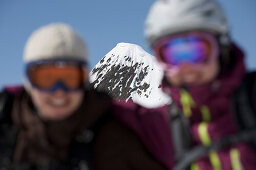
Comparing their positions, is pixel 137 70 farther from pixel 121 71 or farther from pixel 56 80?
pixel 56 80

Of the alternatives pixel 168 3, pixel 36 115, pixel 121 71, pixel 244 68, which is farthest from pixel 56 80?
pixel 121 71

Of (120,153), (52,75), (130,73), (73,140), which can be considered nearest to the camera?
(52,75)

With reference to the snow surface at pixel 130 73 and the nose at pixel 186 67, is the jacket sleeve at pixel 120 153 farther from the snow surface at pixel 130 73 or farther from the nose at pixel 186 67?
the snow surface at pixel 130 73

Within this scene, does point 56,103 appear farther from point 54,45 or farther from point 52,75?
point 54,45

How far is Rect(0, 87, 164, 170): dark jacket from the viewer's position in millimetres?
3744

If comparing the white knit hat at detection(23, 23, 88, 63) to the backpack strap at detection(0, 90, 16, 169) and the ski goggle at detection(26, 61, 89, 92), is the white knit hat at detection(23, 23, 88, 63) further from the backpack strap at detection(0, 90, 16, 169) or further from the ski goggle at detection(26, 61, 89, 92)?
the backpack strap at detection(0, 90, 16, 169)

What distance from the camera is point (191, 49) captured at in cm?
382

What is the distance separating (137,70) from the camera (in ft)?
488

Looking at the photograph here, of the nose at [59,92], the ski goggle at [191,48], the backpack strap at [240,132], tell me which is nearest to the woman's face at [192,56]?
the ski goggle at [191,48]

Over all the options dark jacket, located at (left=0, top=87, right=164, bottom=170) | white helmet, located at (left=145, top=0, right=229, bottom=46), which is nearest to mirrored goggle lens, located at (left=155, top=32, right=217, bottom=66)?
white helmet, located at (left=145, top=0, right=229, bottom=46)

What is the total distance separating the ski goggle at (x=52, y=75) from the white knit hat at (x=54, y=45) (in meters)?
0.08

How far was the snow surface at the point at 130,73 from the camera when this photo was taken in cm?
12862

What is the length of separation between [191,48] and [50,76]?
154 cm

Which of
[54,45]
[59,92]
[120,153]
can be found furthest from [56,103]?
[120,153]
